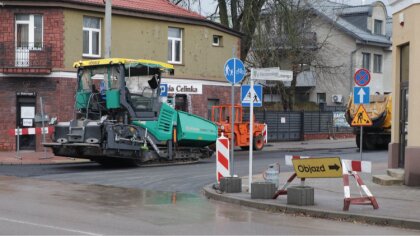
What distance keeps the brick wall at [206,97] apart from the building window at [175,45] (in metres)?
2.05

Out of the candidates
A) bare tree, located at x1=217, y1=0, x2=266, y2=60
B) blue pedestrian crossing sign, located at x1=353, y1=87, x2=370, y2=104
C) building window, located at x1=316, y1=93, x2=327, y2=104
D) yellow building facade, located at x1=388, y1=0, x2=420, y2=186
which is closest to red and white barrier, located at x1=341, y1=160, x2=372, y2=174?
yellow building facade, located at x1=388, y1=0, x2=420, y2=186

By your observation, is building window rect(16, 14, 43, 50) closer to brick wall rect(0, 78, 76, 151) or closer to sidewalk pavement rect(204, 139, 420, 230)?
brick wall rect(0, 78, 76, 151)

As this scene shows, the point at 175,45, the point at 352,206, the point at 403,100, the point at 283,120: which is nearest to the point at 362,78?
the point at 403,100

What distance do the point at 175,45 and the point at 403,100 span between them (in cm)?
1698

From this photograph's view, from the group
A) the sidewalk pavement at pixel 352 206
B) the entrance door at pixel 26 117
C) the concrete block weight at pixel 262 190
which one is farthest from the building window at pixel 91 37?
the concrete block weight at pixel 262 190

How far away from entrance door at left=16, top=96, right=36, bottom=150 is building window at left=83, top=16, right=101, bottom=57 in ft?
10.5

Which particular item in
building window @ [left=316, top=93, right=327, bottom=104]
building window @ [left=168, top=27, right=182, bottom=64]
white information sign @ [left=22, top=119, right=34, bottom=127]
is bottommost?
white information sign @ [left=22, top=119, right=34, bottom=127]

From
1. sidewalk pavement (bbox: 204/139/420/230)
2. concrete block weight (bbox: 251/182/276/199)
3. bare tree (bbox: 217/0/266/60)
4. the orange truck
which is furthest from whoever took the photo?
bare tree (bbox: 217/0/266/60)

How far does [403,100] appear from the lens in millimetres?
16297

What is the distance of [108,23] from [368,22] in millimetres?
32456

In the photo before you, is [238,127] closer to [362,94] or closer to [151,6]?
[151,6]

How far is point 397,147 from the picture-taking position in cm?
1645

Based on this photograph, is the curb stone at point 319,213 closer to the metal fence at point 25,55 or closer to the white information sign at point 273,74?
the white information sign at point 273,74

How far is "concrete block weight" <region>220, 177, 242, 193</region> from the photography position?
Result: 14.0 metres
